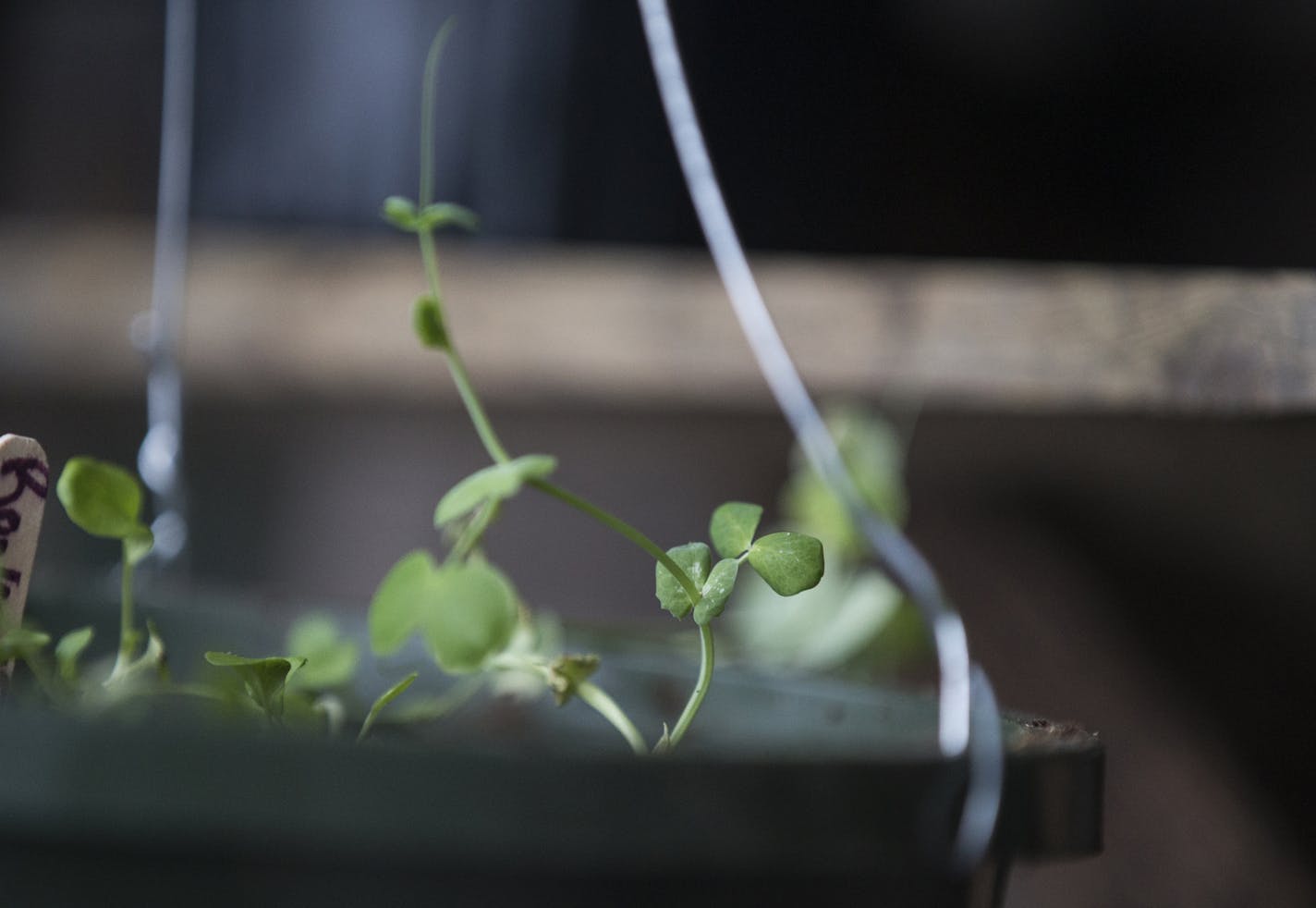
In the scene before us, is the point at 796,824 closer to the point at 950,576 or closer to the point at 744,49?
the point at 744,49

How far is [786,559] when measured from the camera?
23cm

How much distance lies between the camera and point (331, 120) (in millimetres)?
800

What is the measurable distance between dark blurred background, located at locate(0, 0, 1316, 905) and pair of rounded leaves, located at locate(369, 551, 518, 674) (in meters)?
0.35

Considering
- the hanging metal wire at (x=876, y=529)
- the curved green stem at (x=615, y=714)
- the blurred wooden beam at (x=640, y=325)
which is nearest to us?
the hanging metal wire at (x=876, y=529)

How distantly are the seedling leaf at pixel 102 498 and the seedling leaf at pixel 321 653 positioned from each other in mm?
69

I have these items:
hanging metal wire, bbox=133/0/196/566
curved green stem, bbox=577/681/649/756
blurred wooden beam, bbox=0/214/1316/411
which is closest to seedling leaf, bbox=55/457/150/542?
curved green stem, bbox=577/681/649/756

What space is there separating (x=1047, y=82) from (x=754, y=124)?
21 cm

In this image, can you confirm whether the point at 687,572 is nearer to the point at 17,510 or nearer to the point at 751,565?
the point at 751,565

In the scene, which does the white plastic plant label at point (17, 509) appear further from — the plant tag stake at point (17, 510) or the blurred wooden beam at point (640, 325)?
the blurred wooden beam at point (640, 325)

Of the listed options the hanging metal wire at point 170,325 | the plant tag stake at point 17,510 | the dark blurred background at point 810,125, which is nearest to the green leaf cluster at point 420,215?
the plant tag stake at point 17,510

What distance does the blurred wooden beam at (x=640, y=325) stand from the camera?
1.53 feet

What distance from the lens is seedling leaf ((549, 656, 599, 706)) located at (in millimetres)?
273

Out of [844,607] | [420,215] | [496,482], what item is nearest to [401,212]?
[420,215]

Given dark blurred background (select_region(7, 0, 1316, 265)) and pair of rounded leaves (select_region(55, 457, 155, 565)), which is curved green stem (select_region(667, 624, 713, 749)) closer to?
pair of rounded leaves (select_region(55, 457, 155, 565))
